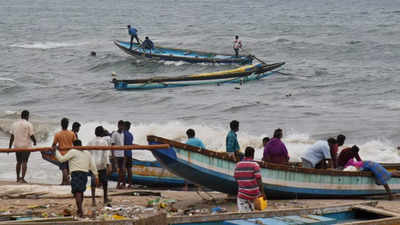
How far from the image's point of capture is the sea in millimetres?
22609

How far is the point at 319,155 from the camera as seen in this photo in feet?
37.6

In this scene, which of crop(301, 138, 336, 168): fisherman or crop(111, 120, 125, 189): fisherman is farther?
crop(111, 120, 125, 189): fisherman

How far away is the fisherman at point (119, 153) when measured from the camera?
38.8ft

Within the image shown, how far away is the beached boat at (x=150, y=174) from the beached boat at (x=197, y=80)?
55.7 ft

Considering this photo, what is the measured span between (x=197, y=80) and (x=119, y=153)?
18910mm

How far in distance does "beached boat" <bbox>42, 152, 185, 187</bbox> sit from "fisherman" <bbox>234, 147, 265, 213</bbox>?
4.27 meters

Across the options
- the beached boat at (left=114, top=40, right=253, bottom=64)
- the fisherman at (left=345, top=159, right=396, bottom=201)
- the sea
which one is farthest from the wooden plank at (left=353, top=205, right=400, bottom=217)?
the beached boat at (left=114, top=40, right=253, bottom=64)

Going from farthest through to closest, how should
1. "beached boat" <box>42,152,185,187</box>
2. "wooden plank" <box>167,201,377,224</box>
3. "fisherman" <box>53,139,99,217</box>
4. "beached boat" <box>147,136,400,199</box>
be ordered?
"beached boat" <box>42,152,185,187</box> < "beached boat" <box>147,136,400,199</box> < "fisherman" <box>53,139,99,217</box> < "wooden plank" <box>167,201,377,224</box>

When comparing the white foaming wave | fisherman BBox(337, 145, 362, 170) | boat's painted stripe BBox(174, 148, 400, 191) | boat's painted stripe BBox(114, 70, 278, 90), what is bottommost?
boat's painted stripe BBox(174, 148, 400, 191)

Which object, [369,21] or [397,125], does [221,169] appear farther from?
[369,21]

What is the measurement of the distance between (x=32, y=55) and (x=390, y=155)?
113ft

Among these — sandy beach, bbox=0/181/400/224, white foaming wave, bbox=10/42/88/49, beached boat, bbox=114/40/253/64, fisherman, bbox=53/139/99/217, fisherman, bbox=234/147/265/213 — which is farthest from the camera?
white foaming wave, bbox=10/42/88/49

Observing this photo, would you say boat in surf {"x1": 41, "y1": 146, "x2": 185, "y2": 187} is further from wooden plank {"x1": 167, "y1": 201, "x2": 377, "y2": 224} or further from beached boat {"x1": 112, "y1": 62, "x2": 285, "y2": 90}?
beached boat {"x1": 112, "y1": 62, "x2": 285, "y2": 90}

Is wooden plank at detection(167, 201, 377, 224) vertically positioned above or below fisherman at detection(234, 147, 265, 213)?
below
